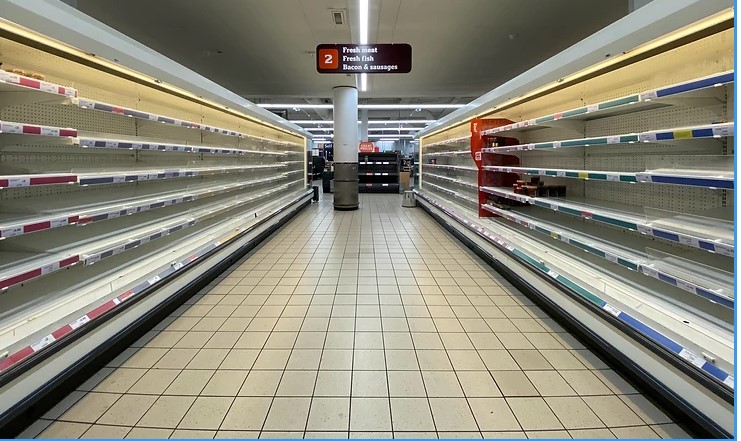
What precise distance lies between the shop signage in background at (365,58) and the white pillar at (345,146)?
15.4 ft

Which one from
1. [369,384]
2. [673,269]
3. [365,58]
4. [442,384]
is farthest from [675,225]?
[365,58]

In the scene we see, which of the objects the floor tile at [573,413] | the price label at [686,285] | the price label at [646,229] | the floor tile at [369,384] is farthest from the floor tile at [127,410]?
the price label at [646,229]

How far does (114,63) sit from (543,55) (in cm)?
896

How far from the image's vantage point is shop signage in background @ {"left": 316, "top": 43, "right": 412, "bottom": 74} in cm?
706

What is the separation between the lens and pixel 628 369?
8.35 ft

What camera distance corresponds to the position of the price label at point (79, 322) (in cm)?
246

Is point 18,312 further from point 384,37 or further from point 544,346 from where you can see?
point 384,37

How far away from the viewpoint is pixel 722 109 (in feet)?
8.59

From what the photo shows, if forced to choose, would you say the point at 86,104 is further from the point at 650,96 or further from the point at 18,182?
the point at 650,96

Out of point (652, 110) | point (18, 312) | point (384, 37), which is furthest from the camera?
point (384, 37)

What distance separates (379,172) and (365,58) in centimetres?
1110

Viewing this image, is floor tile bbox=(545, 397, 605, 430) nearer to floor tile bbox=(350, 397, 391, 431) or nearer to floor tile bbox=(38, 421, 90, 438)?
floor tile bbox=(350, 397, 391, 431)

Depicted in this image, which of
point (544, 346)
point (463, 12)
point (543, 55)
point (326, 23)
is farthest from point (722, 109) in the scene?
point (543, 55)

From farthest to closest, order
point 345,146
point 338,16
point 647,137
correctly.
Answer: point 345,146 < point 338,16 < point 647,137
